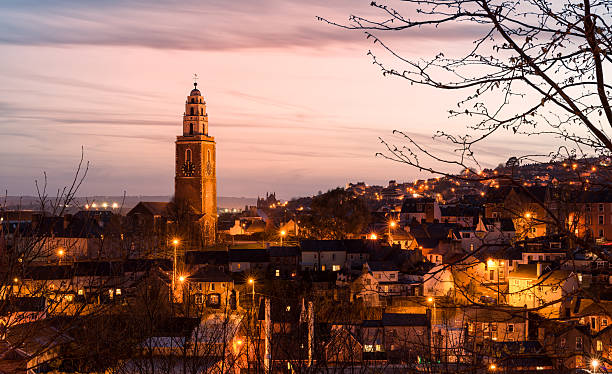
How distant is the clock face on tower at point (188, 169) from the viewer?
67.2 m

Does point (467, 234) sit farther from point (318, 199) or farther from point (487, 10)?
point (487, 10)

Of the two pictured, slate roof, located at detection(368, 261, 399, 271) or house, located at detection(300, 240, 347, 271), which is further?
house, located at detection(300, 240, 347, 271)

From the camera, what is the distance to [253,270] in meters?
39.9

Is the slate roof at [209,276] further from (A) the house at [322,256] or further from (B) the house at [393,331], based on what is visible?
(B) the house at [393,331]

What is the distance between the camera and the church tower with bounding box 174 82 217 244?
66438mm

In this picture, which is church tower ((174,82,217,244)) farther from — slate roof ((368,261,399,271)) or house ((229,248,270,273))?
slate roof ((368,261,399,271))

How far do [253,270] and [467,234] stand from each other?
16.2 metres

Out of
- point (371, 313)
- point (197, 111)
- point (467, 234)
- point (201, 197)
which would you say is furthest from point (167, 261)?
point (197, 111)

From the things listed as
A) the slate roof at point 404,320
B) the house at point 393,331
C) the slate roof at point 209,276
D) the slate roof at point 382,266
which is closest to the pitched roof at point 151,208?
the slate roof at point 209,276

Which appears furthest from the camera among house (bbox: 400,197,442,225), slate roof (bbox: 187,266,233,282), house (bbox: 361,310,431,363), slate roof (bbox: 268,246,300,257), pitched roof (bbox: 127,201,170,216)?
pitched roof (bbox: 127,201,170,216)

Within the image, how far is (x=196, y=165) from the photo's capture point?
67312mm

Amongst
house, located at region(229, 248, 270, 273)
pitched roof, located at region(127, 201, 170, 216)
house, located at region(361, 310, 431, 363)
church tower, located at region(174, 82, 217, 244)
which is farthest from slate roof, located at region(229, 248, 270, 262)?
pitched roof, located at region(127, 201, 170, 216)

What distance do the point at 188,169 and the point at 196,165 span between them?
0.91m

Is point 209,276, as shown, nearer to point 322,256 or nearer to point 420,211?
point 322,256
